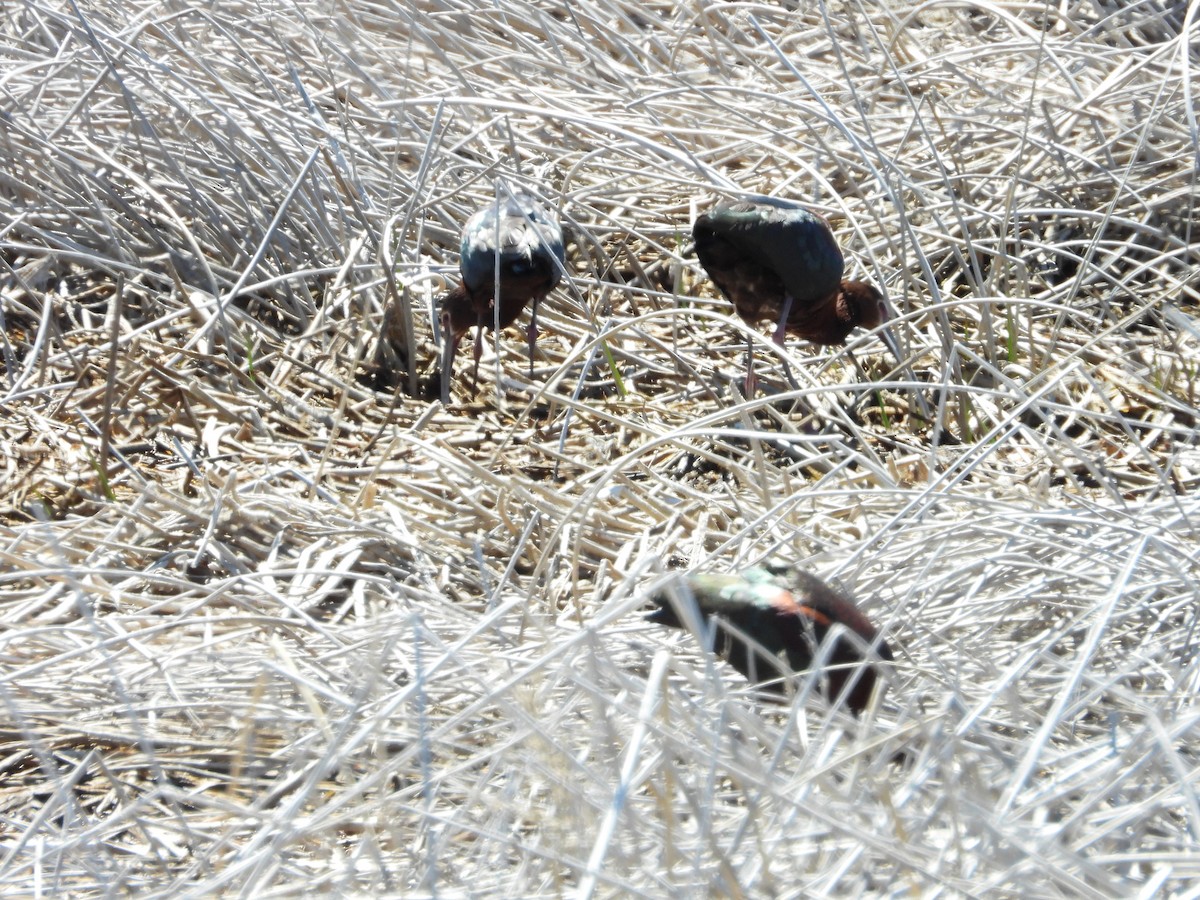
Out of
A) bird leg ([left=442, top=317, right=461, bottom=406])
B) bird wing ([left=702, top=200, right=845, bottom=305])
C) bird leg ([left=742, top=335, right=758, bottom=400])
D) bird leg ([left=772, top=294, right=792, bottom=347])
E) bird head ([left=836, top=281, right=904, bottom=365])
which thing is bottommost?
bird leg ([left=442, top=317, right=461, bottom=406])

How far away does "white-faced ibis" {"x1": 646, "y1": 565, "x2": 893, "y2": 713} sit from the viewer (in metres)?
1.51

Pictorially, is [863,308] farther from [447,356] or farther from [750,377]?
[447,356]

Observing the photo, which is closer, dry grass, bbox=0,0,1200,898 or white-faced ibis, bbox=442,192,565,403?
dry grass, bbox=0,0,1200,898

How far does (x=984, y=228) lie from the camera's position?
126 inches

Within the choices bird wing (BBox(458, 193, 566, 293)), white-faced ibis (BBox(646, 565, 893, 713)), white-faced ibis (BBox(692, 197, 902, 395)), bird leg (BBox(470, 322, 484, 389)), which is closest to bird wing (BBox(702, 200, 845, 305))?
white-faced ibis (BBox(692, 197, 902, 395))

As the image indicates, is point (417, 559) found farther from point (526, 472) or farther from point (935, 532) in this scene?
point (935, 532)

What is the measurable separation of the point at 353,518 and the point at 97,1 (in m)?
2.31

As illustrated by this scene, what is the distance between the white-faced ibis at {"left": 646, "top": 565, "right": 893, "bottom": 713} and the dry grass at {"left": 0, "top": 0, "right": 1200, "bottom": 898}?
55 mm

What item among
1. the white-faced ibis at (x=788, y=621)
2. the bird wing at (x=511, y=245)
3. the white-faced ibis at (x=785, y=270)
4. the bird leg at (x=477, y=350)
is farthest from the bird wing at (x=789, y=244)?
the white-faced ibis at (x=788, y=621)

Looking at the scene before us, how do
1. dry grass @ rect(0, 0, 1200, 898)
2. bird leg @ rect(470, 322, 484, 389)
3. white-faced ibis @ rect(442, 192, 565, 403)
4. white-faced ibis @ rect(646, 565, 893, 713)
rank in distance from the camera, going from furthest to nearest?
bird leg @ rect(470, 322, 484, 389) < white-faced ibis @ rect(442, 192, 565, 403) < white-faced ibis @ rect(646, 565, 893, 713) < dry grass @ rect(0, 0, 1200, 898)

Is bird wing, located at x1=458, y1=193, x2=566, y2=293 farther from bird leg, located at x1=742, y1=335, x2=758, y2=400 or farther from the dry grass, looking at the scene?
bird leg, located at x1=742, y1=335, x2=758, y2=400

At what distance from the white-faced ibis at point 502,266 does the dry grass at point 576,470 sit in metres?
0.15

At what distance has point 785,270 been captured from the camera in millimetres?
2697

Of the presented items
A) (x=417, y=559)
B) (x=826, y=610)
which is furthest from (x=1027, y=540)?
(x=417, y=559)
